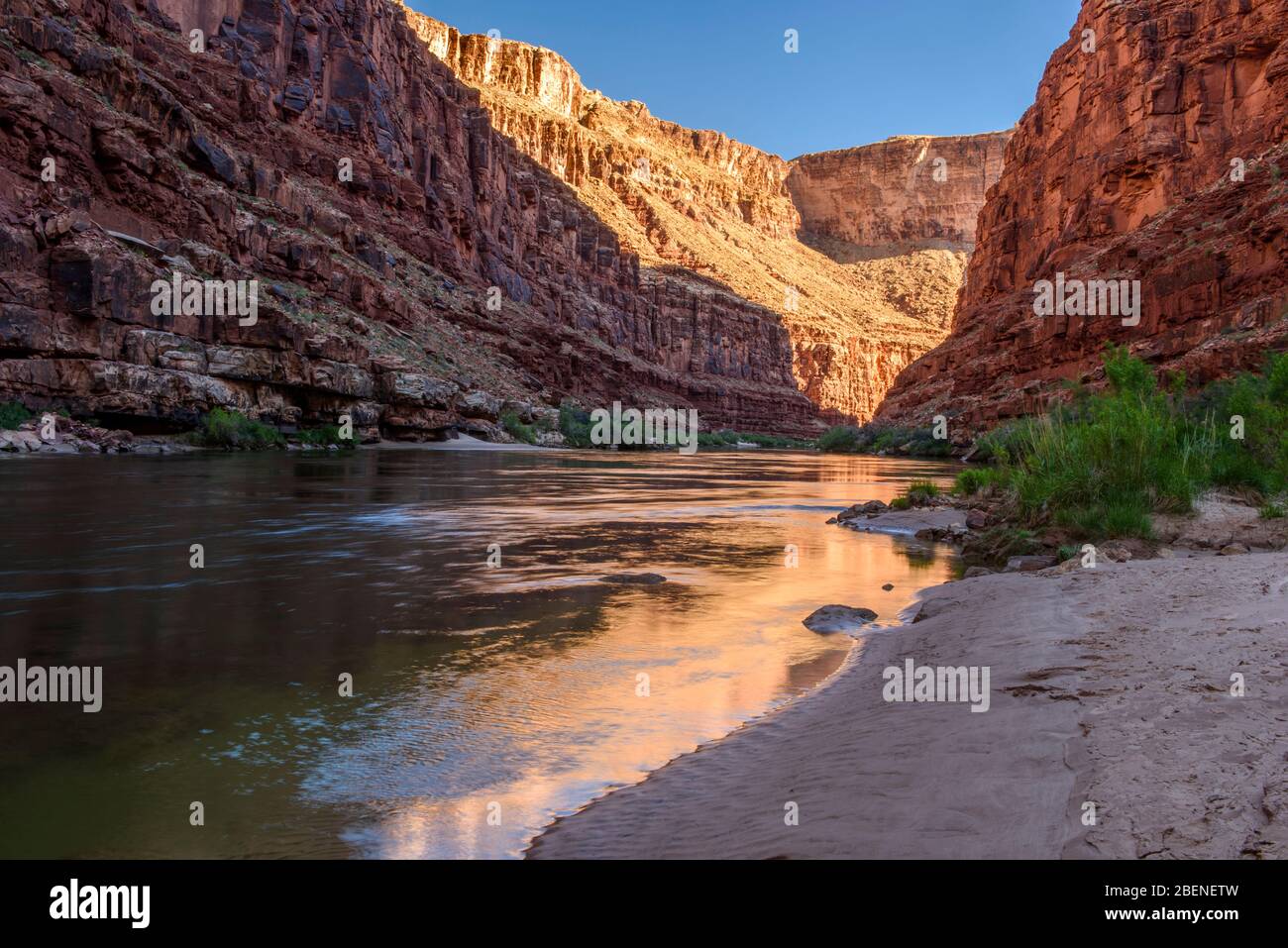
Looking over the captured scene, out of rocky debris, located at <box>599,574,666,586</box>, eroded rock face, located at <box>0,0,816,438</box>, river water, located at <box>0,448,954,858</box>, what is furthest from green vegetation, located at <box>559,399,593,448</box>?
rocky debris, located at <box>599,574,666,586</box>

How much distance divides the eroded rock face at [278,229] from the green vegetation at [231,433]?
0.78m

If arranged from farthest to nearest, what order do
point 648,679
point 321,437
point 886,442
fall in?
point 886,442, point 321,437, point 648,679

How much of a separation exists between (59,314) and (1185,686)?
1475 inches

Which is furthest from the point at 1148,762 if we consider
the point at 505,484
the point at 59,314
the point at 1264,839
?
the point at 59,314

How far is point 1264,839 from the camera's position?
2111 millimetres

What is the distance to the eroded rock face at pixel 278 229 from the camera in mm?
31641

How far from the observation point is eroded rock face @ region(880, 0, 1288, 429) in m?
36.9

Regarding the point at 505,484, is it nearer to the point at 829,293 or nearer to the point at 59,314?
the point at 59,314

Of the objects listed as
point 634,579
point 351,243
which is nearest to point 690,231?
point 351,243

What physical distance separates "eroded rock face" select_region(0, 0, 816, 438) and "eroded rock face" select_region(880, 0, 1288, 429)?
35893 mm

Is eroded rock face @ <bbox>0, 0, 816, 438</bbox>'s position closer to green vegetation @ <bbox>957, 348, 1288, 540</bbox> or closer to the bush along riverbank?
the bush along riverbank

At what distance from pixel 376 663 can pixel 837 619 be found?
13.1ft

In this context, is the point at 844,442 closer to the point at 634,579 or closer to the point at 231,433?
the point at 231,433

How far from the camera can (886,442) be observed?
216 feet
